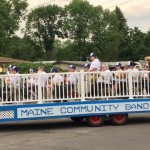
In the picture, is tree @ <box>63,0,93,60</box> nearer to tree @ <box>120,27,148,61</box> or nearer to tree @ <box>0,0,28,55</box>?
tree @ <box>120,27,148,61</box>

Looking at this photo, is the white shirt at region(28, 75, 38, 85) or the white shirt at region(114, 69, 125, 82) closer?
the white shirt at region(28, 75, 38, 85)

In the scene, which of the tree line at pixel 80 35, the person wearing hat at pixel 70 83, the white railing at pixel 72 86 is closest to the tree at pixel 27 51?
the tree line at pixel 80 35

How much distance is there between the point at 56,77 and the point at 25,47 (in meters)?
80.2

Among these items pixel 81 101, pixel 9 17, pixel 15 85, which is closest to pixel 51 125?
pixel 81 101

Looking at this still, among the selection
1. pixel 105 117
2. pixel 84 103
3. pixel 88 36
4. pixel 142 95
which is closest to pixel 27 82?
pixel 84 103

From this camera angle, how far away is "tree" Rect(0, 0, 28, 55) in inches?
2202

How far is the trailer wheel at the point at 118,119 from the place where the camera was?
13617mm

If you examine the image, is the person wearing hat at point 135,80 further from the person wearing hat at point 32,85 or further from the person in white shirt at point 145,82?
the person wearing hat at point 32,85

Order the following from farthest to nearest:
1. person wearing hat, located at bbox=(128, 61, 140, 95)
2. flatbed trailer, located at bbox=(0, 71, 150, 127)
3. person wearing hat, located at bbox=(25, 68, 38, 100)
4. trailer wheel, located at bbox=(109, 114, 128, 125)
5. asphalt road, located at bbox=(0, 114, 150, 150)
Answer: person wearing hat, located at bbox=(128, 61, 140, 95)
trailer wheel, located at bbox=(109, 114, 128, 125)
person wearing hat, located at bbox=(25, 68, 38, 100)
flatbed trailer, located at bbox=(0, 71, 150, 127)
asphalt road, located at bbox=(0, 114, 150, 150)

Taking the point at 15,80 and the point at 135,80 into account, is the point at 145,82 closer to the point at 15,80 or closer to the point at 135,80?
the point at 135,80

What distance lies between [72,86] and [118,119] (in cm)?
178

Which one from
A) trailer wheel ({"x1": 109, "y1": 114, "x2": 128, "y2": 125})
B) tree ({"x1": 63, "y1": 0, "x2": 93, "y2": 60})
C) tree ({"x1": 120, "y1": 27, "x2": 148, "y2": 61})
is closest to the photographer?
trailer wheel ({"x1": 109, "y1": 114, "x2": 128, "y2": 125})

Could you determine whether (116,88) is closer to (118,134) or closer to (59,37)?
(118,134)

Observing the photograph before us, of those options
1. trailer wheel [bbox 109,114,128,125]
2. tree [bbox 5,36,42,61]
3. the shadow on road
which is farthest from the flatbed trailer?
tree [bbox 5,36,42,61]
